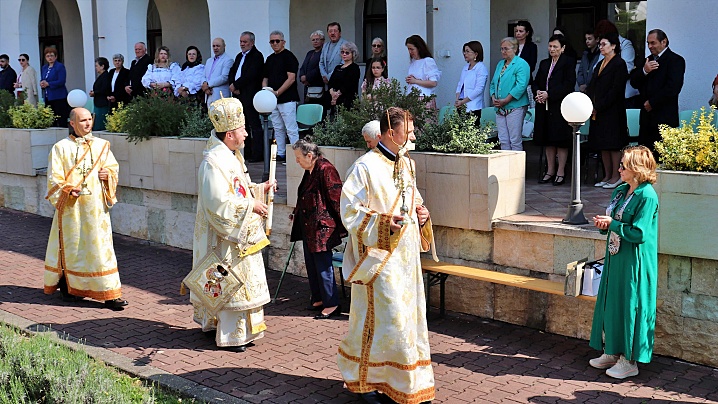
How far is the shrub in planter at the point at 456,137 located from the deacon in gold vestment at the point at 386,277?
7.58 ft

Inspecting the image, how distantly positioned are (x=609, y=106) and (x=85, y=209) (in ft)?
18.0

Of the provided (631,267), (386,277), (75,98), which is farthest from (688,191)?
(75,98)

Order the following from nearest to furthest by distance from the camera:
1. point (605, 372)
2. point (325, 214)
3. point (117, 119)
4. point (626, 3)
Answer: point (605, 372)
point (325, 214)
point (117, 119)
point (626, 3)

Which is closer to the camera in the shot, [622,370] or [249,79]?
[622,370]

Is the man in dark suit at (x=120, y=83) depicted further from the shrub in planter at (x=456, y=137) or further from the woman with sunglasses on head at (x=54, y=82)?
the shrub in planter at (x=456, y=137)

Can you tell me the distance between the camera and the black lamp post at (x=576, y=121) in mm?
7809

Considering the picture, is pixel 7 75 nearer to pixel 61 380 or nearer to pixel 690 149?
pixel 61 380

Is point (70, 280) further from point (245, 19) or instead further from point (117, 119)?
point (245, 19)

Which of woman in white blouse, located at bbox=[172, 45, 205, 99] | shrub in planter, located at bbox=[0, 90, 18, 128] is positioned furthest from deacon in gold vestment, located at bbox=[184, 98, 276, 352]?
shrub in planter, located at bbox=[0, 90, 18, 128]

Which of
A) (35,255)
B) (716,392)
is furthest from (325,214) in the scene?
(35,255)

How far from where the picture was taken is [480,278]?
8.03m

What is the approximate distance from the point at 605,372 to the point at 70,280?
5237 millimetres

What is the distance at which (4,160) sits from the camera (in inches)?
577

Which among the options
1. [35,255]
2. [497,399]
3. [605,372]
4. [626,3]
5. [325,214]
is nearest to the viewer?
[497,399]
